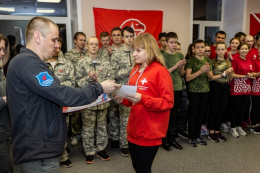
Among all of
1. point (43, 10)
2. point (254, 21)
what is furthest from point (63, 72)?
point (254, 21)

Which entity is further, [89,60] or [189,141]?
[189,141]

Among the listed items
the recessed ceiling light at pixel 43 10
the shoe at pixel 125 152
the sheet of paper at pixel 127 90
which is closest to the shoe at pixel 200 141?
the shoe at pixel 125 152

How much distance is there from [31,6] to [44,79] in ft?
12.8

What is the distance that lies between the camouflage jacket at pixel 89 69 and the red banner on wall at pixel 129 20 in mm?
1667

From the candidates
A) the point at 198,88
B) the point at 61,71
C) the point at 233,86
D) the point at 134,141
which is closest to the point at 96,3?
the point at 61,71

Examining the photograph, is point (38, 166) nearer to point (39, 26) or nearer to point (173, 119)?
point (39, 26)

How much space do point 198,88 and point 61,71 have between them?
2000 millimetres

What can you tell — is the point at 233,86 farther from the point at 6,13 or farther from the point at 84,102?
the point at 6,13

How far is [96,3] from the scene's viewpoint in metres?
Result: 4.24

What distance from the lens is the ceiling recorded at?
13.6 ft

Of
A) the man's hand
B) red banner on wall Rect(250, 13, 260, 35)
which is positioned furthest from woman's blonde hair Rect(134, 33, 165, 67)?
red banner on wall Rect(250, 13, 260, 35)

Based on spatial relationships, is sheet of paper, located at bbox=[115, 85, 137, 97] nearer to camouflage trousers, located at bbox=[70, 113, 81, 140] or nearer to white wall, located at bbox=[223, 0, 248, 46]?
camouflage trousers, located at bbox=[70, 113, 81, 140]

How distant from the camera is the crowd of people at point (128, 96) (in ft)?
3.93

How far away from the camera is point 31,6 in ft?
14.1
